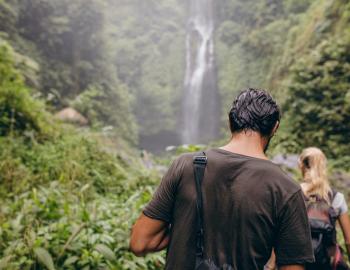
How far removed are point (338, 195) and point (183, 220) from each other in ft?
6.73

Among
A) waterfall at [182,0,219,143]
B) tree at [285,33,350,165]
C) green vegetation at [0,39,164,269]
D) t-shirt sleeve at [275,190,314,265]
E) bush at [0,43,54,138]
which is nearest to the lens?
t-shirt sleeve at [275,190,314,265]

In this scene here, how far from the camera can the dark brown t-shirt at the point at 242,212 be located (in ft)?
5.25

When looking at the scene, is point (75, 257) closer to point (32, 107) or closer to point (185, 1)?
point (32, 107)

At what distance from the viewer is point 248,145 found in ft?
5.57

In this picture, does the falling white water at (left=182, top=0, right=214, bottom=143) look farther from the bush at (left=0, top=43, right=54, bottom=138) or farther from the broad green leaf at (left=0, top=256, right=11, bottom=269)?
the broad green leaf at (left=0, top=256, right=11, bottom=269)

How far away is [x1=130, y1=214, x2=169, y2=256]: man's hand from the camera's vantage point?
180cm

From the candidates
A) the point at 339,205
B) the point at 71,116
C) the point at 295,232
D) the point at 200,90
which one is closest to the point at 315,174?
the point at 339,205

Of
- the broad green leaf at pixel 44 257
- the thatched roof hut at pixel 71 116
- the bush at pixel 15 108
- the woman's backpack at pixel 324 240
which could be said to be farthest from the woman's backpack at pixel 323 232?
the thatched roof hut at pixel 71 116

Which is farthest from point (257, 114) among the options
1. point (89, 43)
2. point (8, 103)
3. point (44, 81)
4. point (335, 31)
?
point (89, 43)

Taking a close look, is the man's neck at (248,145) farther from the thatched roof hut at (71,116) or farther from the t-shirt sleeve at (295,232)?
the thatched roof hut at (71,116)

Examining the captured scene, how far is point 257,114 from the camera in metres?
1.71

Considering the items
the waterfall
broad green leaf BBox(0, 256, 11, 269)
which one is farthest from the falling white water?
broad green leaf BBox(0, 256, 11, 269)

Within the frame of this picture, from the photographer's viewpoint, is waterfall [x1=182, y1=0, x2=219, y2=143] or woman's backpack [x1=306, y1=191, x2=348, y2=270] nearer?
woman's backpack [x1=306, y1=191, x2=348, y2=270]

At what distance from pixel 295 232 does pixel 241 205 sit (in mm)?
245
